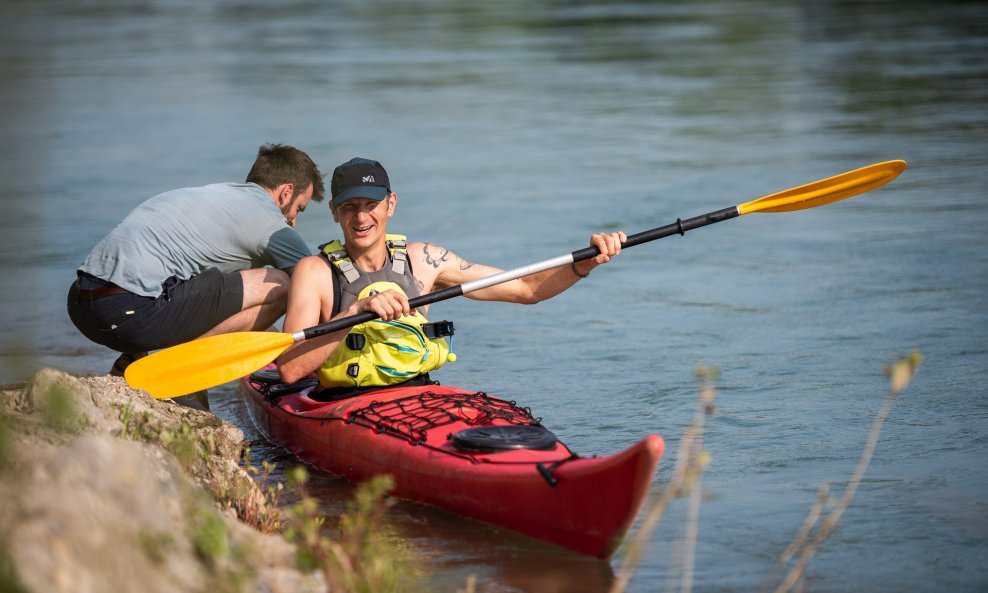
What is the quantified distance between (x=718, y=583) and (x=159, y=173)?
407 inches

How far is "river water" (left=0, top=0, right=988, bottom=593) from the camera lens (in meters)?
4.79

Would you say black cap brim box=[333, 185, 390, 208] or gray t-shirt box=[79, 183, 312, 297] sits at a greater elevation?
black cap brim box=[333, 185, 390, 208]

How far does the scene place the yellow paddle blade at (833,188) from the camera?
5988 mm

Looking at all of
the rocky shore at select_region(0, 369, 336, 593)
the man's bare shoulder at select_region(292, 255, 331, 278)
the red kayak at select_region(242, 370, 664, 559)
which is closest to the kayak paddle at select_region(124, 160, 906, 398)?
the man's bare shoulder at select_region(292, 255, 331, 278)

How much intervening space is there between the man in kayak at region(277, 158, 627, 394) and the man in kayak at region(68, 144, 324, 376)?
669 millimetres

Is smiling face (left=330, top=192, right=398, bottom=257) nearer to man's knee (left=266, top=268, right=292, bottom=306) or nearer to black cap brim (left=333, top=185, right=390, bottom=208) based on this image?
black cap brim (left=333, top=185, right=390, bottom=208)

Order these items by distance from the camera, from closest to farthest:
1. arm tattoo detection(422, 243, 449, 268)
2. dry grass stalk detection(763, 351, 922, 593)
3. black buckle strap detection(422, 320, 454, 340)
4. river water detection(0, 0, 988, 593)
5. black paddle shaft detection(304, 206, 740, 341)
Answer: dry grass stalk detection(763, 351, 922, 593), river water detection(0, 0, 988, 593), black paddle shaft detection(304, 206, 740, 341), black buckle strap detection(422, 320, 454, 340), arm tattoo detection(422, 243, 449, 268)

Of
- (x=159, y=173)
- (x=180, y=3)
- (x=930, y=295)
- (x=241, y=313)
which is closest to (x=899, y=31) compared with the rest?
(x=159, y=173)

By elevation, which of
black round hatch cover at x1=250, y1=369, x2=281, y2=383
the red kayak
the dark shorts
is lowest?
black round hatch cover at x1=250, y1=369, x2=281, y2=383

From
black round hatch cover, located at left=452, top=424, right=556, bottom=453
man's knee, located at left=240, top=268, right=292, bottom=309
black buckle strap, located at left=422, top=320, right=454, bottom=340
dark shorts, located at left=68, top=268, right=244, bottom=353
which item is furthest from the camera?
man's knee, located at left=240, top=268, right=292, bottom=309

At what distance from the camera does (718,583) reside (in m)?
4.11

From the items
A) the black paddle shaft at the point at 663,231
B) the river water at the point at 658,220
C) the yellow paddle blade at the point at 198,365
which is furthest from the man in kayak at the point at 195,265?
the black paddle shaft at the point at 663,231

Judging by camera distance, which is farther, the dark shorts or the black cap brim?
the dark shorts

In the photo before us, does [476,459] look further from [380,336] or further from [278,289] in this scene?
[278,289]
